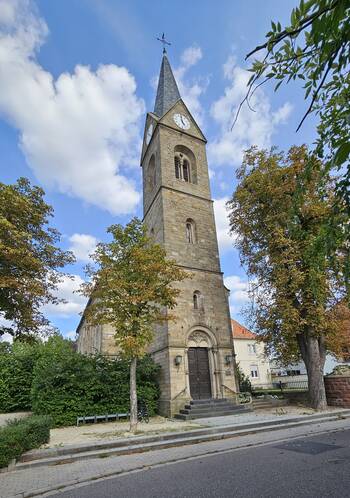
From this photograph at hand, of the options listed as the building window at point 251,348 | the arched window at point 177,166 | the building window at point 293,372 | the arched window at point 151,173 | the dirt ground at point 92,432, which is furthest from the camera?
the building window at point 293,372

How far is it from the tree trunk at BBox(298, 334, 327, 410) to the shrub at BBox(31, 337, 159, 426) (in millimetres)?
7587

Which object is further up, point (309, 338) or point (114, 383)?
point (309, 338)

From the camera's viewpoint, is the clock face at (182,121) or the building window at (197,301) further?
the clock face at (182,121)

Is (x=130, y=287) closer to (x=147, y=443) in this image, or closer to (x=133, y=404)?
(x=133, y=404)

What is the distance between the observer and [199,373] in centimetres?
1717

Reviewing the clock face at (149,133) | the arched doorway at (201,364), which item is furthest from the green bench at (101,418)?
the clock face at (149,133)

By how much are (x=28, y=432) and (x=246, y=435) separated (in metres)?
6.62

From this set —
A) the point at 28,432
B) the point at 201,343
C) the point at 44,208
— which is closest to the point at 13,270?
the point at 44,208

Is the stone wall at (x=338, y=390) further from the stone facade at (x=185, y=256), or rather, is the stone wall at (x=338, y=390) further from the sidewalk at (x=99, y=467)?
the sidewalk at (x=99, y=467)

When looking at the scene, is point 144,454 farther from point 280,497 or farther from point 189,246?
point 189,246

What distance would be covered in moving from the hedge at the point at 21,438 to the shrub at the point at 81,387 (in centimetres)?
459

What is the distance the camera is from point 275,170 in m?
17.2

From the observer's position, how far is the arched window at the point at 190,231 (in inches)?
808

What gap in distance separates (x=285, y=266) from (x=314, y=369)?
5.06 meters
